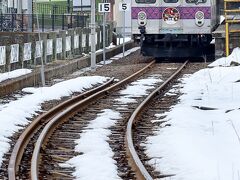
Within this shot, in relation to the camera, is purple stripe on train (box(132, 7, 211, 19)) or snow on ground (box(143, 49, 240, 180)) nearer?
snow on ground (box(143, 49, 240, 180))

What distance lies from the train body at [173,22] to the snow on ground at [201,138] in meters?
9.85

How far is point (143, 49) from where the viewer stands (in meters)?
28.3

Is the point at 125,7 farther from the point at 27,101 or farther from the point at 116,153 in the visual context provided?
the point at 116,153

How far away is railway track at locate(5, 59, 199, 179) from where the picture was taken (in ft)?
27.9

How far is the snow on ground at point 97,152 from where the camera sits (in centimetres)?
841

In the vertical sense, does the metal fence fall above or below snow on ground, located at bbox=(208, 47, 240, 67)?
above

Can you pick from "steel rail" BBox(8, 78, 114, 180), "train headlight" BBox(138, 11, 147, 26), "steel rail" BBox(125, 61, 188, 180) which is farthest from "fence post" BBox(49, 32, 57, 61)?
"steel rail" BBox(125, 61, 188, 180)

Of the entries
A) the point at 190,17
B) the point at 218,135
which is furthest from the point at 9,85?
the point at 190,17

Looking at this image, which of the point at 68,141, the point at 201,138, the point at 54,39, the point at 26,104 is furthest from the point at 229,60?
the point at 68,141

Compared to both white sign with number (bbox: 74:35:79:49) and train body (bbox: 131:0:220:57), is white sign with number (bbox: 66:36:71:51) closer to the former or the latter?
white sign with number (bbox: 74:35:79:49)

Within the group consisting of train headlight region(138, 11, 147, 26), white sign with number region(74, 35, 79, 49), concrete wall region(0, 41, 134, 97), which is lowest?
concrete wall region(0, 41, 134, 97)

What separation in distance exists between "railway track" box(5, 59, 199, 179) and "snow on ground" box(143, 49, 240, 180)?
33 cm

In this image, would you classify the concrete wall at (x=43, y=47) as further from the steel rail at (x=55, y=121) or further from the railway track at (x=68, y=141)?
the railway track at (x=68, y=141)

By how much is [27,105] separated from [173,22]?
13909 millimetres
